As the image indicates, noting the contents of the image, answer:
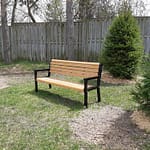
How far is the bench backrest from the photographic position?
5.67 m

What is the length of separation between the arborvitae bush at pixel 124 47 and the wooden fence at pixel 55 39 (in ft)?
8.53

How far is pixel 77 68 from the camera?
620cm

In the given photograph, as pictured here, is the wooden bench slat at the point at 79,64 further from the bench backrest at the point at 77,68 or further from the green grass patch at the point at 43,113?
the green grass patch at the point at 43,113

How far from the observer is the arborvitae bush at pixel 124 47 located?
7.70 metres

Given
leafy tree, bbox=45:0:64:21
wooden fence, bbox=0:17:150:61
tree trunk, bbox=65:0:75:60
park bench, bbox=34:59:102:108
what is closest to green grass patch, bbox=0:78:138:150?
park bench, bbox=34:59:102:108

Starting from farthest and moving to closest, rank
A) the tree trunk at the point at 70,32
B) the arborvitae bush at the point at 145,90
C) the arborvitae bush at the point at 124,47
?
the tree trunk at the point at 70,32 → the arborvitae bush at the point at 124,47 → the arborvitae bush at the point at 145,90

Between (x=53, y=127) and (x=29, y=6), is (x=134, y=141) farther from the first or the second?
(x=29, y=6)

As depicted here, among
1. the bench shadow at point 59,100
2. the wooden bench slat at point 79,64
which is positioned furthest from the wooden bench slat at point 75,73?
the bench shadow at point 59,100

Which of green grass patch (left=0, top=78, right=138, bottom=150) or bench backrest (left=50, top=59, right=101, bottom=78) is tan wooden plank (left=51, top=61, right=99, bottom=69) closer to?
bench backrest (left=50, top=59, right=101, bottom=78)

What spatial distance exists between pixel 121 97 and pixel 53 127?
2389mm

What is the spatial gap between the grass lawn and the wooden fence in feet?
14.3

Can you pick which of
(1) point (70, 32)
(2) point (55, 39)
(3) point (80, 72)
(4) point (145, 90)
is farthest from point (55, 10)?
(4) point (145, 90)

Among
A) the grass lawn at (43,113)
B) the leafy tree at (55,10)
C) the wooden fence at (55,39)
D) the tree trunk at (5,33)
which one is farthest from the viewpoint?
the leafy tree at (55,10)

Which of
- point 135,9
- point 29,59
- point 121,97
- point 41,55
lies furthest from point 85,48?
point 121,97
